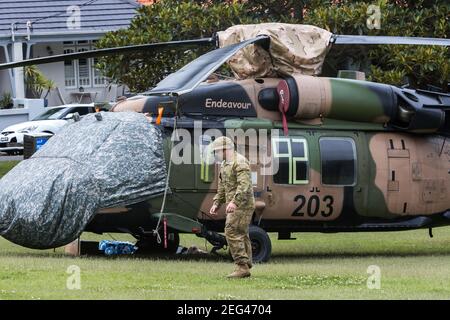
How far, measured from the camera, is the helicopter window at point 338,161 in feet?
54.1

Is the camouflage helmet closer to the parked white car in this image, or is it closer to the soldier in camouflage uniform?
the soldier in camouflage uniform

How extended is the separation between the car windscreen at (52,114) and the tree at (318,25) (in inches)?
394

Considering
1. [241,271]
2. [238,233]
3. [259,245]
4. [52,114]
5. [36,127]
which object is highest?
[238,233]

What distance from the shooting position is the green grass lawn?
11664mm

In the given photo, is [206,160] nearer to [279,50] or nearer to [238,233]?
[279,50]

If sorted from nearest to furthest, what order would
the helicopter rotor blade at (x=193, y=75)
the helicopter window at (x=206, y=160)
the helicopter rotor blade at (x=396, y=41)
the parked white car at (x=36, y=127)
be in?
1. the helicopter rotor blade at (x=193, y=75)
2. the helicopter rotor blade at (x=396, y=41)
3. the helicopter window at (x=206, y=160)
4. the parked white car at (x=36, y=127)

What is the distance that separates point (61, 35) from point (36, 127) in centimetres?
598

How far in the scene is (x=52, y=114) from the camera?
3603 centimetres

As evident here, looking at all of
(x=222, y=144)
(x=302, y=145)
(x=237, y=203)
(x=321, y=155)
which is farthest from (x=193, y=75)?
(x=321, y=155)

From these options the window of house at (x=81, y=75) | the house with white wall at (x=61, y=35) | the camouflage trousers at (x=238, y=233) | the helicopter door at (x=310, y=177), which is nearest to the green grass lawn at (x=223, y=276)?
the camouflage trousers at (x=238, y=233)

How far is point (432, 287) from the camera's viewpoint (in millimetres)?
12555

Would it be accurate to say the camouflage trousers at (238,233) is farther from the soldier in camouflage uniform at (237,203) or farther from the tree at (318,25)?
the tree at (318,25)

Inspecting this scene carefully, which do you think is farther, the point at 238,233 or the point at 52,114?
the point at 52,114
